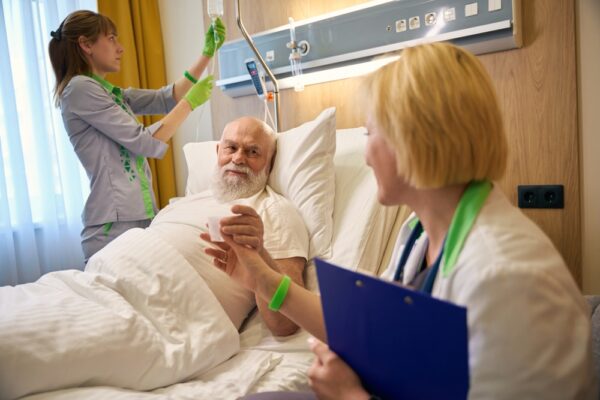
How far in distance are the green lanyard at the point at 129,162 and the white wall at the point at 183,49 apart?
690 millimetres

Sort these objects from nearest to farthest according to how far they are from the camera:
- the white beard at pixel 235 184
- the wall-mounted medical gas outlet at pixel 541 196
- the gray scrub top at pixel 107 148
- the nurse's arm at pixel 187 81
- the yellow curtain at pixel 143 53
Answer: the wall-mounted medical gas outlet at pixel 541 196 → the white beard at pixel 235 184 → the gray scrub top at pixel 107 148 → the nurse's arm at pixel 187 81 → the yellow curtain at pixel 143 53

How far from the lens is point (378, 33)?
1809mm

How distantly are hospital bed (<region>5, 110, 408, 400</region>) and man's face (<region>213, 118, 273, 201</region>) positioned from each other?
0.08 meters

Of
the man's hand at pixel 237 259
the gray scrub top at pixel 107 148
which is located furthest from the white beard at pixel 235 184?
the man's hand at pixel 237 259

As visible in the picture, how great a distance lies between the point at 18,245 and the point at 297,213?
1604 mm

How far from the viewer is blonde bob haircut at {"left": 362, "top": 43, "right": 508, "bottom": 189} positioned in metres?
0.64

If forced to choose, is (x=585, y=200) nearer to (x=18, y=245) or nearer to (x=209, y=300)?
(x=209, y=300)

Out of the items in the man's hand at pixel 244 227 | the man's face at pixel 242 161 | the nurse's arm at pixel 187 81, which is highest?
the nurse's arm at pixel 187 81

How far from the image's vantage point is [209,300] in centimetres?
125

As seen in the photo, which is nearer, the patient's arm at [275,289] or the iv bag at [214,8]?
the patient's arm at [275,289]

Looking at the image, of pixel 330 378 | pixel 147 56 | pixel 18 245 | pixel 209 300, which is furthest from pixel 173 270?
pixel 147 56

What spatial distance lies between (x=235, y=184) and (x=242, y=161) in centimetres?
Result: 9

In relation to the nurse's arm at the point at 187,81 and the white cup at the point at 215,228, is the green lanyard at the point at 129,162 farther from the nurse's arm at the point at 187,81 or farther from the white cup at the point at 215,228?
the white cup at the point at 215,228

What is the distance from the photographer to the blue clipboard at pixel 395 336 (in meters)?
0.51
